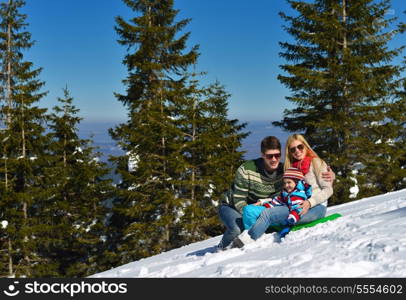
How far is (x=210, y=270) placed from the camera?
15.9 ft

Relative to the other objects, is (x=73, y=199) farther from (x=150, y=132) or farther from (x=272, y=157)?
(x=272, y=157)

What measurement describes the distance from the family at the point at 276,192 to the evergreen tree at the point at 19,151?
48.3ft

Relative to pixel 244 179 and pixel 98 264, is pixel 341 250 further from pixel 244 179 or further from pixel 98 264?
pixel 98 264

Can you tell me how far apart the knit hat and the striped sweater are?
400mm

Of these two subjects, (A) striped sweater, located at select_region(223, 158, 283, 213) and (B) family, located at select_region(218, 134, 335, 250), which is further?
(A) striped sweater, located at select_region(223, 158, 283, 213)

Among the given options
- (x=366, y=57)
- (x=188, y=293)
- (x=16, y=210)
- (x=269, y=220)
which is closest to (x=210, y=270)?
(x=188, y=293)

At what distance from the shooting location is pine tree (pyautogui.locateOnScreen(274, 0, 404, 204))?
15.9 meters

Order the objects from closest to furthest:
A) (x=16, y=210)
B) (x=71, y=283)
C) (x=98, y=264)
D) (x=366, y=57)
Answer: (x=71, y=283)
(x=366, y=57)
(x=16, y=210)
(x=98, y=264)

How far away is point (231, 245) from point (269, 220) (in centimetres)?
72

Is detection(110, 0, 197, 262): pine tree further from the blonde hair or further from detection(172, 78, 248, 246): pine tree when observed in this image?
the blonde hair

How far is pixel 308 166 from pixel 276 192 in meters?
0.69

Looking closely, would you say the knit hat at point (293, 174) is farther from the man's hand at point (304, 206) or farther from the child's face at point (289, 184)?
the man's hand at point (304, 206)

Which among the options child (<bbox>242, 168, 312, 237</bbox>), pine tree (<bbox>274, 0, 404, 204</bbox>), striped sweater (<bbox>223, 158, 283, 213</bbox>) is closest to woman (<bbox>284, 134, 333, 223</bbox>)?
child (<bbox>242, 168, 312, 237</bbox>)

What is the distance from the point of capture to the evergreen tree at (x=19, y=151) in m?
18.0
